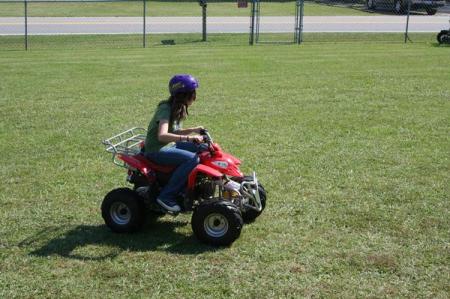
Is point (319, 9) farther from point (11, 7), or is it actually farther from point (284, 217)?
point (284, 217)

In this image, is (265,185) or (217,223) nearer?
(217,223)

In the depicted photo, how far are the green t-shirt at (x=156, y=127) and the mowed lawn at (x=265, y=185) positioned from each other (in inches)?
29.1

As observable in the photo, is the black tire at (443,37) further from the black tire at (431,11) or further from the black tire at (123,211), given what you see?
the black tire at (123,211)

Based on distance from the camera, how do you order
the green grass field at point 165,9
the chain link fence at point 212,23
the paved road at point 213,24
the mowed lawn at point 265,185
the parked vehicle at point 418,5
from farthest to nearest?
the parked vehicle at point 418,5 → the green grass field at point 165,9 → the paved road at point 213,24 → the chain link fence at point 212,23 → the mowed lawn at point 265,185

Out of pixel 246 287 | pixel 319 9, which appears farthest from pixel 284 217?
pixel 319 9

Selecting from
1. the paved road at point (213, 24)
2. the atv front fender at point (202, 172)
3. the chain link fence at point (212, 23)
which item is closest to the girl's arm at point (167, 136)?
the atv front fender at point (202, 172)

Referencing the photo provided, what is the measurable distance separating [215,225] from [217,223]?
3 cm

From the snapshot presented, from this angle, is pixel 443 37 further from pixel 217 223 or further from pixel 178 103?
pixel 217 223

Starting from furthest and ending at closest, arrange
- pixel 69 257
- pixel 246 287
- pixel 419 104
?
1. pixel 419 104
2. pixel 69 257
3. pixel 246 287

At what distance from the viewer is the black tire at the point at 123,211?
5.60 m

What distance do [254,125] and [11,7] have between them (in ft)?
94.0

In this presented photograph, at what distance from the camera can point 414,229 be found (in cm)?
568

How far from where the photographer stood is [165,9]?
34344 mm

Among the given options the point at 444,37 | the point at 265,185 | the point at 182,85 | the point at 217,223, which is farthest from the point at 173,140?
the point at 444,37
